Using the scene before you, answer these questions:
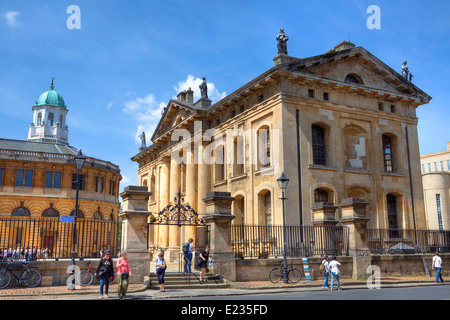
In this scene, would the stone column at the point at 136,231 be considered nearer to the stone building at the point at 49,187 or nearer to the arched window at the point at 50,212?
the stone building at the point at 49,187

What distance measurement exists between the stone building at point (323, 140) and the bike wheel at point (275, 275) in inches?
227

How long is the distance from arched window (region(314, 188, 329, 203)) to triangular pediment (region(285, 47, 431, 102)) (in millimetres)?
7497

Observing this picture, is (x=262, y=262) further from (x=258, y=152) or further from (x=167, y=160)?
(x=167, y=160)

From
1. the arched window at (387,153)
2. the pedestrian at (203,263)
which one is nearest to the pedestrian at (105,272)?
the pedestrian at (203,263)

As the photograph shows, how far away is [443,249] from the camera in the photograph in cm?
2767

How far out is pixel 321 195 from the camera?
94.8ft

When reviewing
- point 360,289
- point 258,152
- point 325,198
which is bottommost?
point 360,289

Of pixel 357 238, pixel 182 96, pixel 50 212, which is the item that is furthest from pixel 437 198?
pixel 50 212

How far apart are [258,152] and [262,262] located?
437 inches

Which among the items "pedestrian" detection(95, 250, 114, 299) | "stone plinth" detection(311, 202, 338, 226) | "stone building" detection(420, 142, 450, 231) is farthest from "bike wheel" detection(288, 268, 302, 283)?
"stone building" detection(420, 142, 450, 231)

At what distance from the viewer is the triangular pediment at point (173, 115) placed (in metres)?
38.6

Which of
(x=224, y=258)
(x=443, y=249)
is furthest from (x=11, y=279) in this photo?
(x=443, y=249)

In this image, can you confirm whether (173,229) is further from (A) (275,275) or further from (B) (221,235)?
(A) (275,275)

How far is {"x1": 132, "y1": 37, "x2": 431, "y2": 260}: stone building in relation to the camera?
1099 inches
